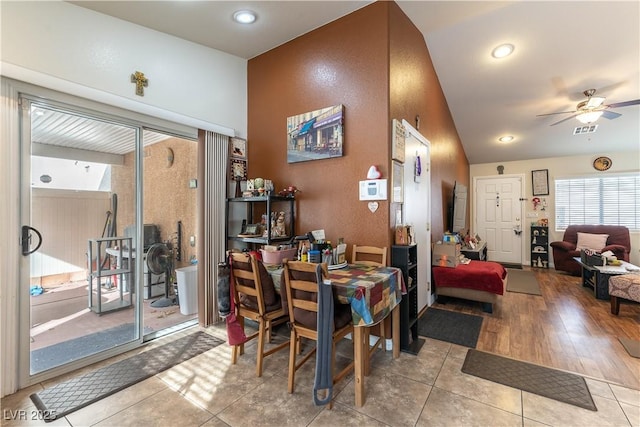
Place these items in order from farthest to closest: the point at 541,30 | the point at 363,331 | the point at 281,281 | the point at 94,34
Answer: the point at 541,30
the point at 94,34
the point at 281,281
the point at 363,331

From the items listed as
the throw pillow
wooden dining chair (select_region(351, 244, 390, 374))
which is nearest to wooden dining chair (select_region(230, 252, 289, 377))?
wooden dining chair (select_region(351, 244, 390, 374))

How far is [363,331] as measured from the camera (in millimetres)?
1874

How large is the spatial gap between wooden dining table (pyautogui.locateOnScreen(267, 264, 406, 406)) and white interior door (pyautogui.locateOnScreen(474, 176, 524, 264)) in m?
5.73

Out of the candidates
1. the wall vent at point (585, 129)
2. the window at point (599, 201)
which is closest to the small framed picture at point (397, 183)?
the wall vent at point (585, 129)

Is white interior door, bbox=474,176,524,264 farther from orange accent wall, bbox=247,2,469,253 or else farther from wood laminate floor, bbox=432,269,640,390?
orange accent wall, bbox=247,2,469,253

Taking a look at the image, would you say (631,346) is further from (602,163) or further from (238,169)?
(602,163)

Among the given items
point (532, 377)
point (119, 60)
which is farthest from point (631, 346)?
point (119, 60)

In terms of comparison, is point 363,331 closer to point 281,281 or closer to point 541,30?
point 281,281

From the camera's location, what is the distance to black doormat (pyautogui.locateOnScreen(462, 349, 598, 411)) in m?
1.82

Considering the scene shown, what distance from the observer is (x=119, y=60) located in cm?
241

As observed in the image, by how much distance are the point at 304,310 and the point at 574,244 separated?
6621 millimetres

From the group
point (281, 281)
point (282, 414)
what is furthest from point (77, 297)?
point (282, 414)

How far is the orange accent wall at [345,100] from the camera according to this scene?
250 centimetres

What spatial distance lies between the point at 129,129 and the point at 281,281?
2.14m
